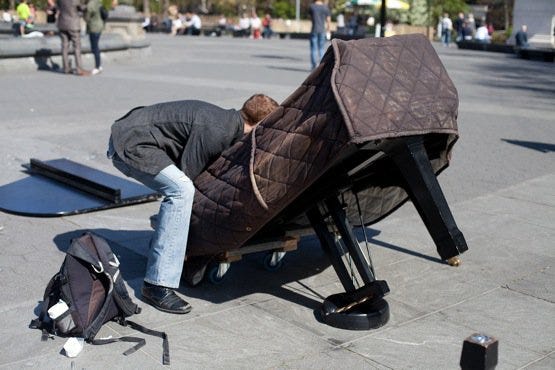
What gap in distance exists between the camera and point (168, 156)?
17.0 ft

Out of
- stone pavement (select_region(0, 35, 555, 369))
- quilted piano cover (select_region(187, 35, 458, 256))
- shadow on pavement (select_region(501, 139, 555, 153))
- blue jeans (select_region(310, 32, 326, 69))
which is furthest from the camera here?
blue jeans (select_region(310, 32, 326, 69))

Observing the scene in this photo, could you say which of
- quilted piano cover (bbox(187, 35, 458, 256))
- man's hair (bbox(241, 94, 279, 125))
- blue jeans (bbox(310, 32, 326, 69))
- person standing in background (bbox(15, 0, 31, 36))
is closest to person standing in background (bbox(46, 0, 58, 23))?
person standing in background (bbox(15, 0, 31, 36))

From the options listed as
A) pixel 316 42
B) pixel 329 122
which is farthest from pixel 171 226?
pixel 316 42

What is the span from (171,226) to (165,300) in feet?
1.49

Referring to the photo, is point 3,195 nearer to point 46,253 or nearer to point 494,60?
point 46,253

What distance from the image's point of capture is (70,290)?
4656 mm

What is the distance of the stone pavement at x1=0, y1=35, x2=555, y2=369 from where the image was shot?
4496mm

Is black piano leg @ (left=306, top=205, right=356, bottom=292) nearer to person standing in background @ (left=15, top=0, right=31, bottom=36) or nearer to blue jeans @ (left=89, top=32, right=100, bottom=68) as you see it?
blue jeans @ (left=89, top=32, right=100, bottom=68)

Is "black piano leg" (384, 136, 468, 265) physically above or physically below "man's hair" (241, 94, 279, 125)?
below

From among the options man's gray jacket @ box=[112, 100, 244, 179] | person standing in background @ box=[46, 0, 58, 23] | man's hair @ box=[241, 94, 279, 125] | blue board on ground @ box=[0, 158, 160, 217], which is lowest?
blue board on ground @ box=[0, 158, 160, 217]

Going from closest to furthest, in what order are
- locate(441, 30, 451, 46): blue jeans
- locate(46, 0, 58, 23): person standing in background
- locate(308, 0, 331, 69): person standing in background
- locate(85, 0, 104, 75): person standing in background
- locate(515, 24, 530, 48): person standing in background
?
locate(85, 0, 104, 75): person standing in background
locate(308, 0, 331, 69): person standing in background
locate(46, 0, 58, 23): person standing in background
locate(515, 24, 530, 48): person standing in background
locate(441, 30, 451, 46): blue jeans

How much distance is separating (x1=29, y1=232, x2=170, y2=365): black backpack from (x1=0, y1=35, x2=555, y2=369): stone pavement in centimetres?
8

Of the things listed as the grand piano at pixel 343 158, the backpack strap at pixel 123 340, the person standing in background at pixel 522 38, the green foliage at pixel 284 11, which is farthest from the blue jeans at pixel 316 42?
the green foliage at pixel 284 11

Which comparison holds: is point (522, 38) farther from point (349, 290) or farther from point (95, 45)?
point (349, 290)
